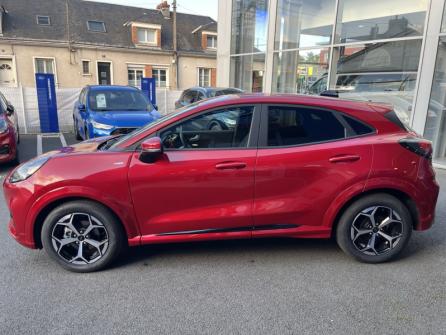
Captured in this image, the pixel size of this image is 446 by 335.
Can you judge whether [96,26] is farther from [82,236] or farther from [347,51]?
[82,236]

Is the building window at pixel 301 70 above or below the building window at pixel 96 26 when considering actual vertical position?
below

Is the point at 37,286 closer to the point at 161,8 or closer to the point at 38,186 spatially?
the point at 38,186

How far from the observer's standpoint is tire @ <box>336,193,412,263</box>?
128 inches

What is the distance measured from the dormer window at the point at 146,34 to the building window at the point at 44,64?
21.9 feet

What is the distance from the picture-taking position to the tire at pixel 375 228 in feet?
10.6

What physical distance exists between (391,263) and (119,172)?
107 inches

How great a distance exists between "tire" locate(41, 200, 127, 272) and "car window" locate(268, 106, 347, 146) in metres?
1.69

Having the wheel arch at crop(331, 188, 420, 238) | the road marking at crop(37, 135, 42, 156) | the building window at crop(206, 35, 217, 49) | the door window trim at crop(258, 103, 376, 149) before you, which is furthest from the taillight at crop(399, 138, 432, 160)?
the building window at crop(206, 35, 217, 49)

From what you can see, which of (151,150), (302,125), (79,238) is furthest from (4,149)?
(302,125)

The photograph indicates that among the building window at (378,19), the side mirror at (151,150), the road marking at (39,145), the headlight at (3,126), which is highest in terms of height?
the building window at (378,19)

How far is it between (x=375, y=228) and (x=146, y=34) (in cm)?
2990

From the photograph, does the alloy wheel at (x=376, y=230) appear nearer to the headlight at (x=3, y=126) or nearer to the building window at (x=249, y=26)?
the headlight at (x=3, y=126)

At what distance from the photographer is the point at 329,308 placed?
2.69 m

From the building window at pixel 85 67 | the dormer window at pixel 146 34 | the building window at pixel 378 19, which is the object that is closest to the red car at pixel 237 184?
the building window at pixel 378 19
